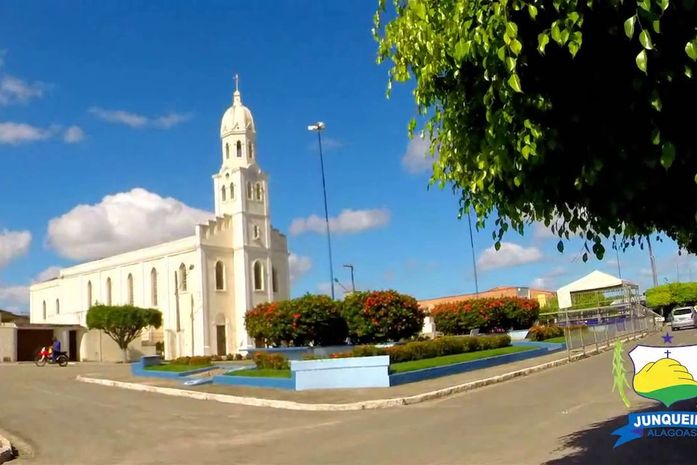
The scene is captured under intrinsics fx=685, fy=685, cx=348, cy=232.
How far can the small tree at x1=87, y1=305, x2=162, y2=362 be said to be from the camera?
47.9 m

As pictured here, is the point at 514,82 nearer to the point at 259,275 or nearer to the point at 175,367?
the point at 175,367

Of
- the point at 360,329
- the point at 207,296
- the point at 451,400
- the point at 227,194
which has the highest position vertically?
the point at 227,194

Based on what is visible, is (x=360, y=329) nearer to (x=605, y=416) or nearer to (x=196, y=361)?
(x=196, y=361)

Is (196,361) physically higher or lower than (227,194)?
lower

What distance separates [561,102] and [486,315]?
36.9 m

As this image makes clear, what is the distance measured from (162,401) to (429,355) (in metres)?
9.62

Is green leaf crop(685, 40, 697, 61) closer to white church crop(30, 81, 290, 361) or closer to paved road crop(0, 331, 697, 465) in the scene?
paved road crop(0, 331, 697, 465)

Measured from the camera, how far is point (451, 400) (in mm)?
16266

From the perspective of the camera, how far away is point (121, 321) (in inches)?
1890

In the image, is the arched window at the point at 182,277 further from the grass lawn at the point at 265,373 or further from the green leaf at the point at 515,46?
the green leaf at the point at 515,46

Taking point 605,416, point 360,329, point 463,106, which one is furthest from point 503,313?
point 463,106

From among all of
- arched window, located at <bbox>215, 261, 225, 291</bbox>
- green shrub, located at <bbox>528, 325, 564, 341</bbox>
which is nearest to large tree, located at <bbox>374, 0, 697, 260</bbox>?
green shrub, located at <bbox>528, 325, 564, 341</bbox>

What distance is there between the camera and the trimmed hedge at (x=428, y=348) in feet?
70.8

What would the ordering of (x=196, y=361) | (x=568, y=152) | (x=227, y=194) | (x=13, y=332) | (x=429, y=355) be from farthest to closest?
(x=227, y=194) < (x=13, y=332) < (x=196, y=361) < (x=429, y=355) < (x=568, y=152)
